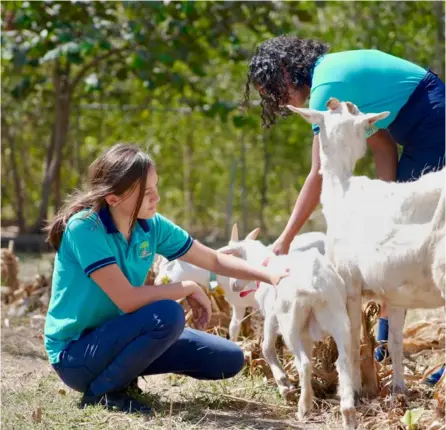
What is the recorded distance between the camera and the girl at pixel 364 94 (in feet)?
12.3

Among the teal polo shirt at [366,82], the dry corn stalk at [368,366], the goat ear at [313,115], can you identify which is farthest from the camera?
the dry corn stalk at [368,366]

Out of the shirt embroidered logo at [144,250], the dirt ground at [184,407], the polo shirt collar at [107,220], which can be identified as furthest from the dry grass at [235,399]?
the polo shirt collar at [107,220]

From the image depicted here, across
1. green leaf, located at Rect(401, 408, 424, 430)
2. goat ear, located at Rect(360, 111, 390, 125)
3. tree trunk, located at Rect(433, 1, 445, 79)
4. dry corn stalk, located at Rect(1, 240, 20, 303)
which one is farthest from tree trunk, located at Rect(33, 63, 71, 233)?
green leaf, located at Rect(401, 408, 424, 430)

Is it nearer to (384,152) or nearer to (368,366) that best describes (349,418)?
(368,366)

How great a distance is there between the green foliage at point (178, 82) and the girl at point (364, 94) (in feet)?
14.7

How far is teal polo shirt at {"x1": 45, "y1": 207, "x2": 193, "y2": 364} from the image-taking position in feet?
11.7

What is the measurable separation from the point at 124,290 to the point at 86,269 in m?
0.18

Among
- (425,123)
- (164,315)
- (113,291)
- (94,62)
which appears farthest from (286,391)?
(94,62)

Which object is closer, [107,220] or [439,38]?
[107,220]

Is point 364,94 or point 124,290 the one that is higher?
point 364,94

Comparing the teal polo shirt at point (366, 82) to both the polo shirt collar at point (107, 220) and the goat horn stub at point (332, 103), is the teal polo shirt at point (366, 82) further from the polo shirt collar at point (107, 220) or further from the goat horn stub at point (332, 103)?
the polo shirt collar at point (107, 220)

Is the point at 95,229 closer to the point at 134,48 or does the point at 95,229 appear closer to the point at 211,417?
the point at 211,417

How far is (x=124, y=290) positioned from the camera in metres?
3.54

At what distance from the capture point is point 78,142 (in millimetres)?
11312
